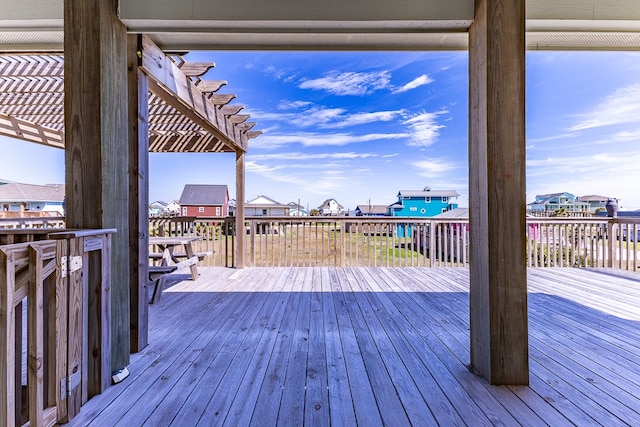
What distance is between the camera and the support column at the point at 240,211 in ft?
16.4

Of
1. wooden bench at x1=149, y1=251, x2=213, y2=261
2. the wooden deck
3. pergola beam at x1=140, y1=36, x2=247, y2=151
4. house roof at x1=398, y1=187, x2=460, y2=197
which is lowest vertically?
the wooden deck

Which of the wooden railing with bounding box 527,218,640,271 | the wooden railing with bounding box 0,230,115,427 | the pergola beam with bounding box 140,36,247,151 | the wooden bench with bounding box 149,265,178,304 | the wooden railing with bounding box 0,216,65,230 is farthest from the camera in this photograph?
the wooden railing with bounding box 0,216,65,230

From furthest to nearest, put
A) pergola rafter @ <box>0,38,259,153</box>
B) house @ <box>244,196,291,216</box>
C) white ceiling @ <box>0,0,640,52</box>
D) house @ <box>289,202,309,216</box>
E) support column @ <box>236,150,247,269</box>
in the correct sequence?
house @ <box>289,202,309,216</box> → house @ <box>244,196,291,216</box> → support column @ <box>236,150,247,269</box> → pergola rafter @ <box>0,38,259,153</box> → white ceiling @ <box>0,0,640,52</box>

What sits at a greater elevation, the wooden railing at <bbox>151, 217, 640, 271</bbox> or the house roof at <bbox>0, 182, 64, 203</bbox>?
the house roof at <bbox>0, 182, 64, 203</bbox>

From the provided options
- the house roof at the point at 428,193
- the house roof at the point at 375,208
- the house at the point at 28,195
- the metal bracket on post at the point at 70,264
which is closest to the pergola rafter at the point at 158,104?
the metal bracket on post at the point at 70,264

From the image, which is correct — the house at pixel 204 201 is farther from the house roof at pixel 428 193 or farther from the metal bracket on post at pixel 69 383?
the metal bracket on post at pixel 69 383

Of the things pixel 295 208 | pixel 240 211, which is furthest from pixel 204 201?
pixel 240 211

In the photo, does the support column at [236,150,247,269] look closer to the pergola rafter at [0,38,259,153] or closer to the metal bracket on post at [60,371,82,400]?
the pergola rafter at [0,38,259,153]

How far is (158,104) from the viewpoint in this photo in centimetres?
401

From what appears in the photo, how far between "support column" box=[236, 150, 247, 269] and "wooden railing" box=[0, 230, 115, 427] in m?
3.37

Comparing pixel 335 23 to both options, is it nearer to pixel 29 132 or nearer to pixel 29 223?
pixel 29 132

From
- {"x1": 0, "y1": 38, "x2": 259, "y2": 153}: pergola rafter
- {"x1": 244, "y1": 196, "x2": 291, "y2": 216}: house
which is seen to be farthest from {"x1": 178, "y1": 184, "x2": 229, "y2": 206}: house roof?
{"x1": 0, "y1": 38, "x2": 259, "y2": 153}: pergola rafter

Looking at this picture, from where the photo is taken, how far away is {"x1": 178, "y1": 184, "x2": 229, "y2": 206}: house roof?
930 inches

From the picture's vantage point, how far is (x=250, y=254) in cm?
526
